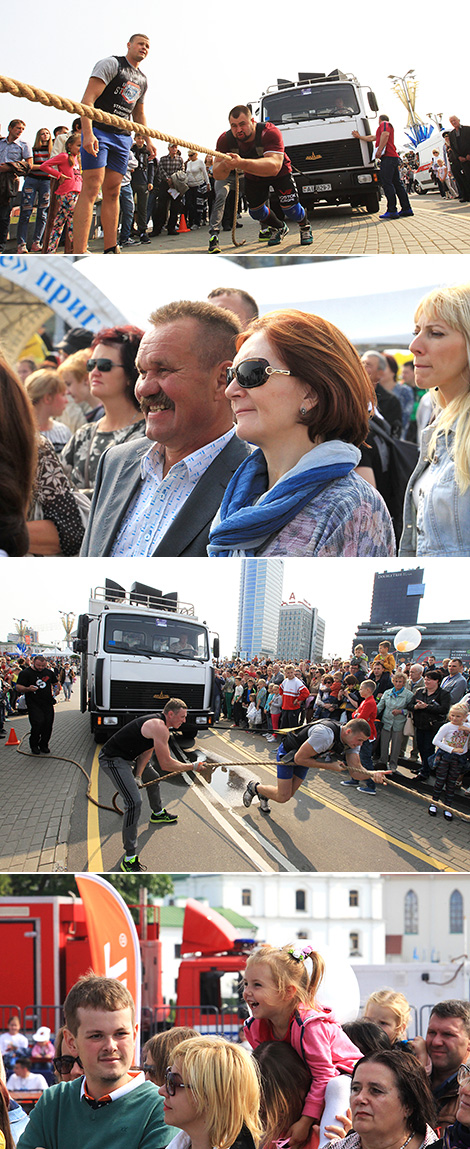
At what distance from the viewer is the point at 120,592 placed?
3641 mm

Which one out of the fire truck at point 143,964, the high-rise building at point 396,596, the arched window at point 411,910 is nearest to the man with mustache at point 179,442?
the high-rise building at point 396,596

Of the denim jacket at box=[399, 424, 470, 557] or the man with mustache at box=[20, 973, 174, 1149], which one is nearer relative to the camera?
the man with mustache at box=[20, 973, 174, 1149]

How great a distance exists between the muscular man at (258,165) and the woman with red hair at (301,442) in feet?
2.29

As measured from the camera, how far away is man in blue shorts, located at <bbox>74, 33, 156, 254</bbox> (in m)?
4.02

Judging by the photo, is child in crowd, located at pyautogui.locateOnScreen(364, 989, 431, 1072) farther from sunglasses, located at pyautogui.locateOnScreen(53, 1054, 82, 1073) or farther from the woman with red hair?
the woman with red hair

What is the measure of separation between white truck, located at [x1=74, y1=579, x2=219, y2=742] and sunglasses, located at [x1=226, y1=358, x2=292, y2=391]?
929mm

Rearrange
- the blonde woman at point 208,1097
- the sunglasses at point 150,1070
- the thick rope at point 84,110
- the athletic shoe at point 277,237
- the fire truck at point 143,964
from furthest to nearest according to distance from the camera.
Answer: the fire truck at point 143,964
the athletic shoe at point 277,237
the thick rope at point 84,110
the sunglasses at point 150,1070
the blonde woman at point 208,1097

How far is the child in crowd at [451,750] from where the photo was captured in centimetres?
362

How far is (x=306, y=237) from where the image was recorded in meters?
3.88

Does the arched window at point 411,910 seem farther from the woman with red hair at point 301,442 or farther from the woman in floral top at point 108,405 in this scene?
the woman in floral top at point 108,405

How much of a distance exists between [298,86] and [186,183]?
2.41 ft

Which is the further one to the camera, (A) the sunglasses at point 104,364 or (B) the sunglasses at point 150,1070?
(A) the sunglasses at point 104,364

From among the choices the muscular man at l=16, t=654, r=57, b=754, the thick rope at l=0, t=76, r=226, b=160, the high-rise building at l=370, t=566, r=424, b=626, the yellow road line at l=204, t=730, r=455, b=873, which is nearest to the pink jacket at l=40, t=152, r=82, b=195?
the thick rope at l=0, t=76, r=226, b=160

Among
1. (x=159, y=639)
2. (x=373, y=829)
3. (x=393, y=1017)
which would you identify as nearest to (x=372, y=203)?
(x=159, y=639)
